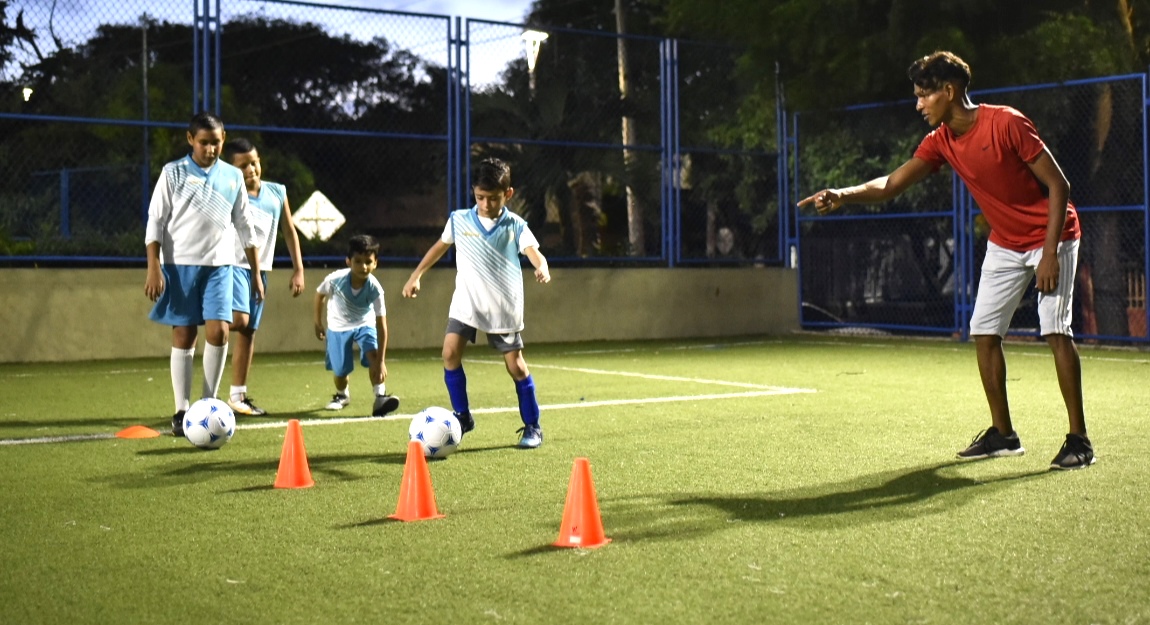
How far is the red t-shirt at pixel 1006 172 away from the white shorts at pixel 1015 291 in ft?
0.19

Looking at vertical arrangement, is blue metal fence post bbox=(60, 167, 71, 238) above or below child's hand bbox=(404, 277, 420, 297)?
above

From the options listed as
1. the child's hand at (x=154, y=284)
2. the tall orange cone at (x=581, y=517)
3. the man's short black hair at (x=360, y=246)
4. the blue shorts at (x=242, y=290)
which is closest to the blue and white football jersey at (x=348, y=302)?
the man's short black hair at (x=360, y=246)

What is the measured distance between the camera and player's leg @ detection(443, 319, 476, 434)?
7703 millimetres

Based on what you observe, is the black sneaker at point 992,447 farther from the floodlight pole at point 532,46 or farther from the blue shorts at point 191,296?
the floodlight pole at point 532,46

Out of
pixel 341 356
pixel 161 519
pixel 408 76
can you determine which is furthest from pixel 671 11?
pixel 161 519

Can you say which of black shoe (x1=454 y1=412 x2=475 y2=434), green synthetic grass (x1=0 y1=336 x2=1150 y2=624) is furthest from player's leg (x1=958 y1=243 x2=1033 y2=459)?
black shoe (x1=454 y1=412 x2=475 y2=434)

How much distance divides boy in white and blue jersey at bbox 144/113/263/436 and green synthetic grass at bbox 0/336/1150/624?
70cm

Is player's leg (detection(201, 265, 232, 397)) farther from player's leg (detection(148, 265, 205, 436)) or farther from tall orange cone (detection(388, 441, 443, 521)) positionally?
tall orange cone (detection(388, 441, 443, 521))

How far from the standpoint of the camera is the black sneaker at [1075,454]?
645 centimetres

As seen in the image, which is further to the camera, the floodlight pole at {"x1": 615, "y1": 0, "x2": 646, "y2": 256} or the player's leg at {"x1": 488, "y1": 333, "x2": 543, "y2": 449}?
the floodlight pole at {"x1": 615, "y1": 0, "x2": 646, "y2": 256}

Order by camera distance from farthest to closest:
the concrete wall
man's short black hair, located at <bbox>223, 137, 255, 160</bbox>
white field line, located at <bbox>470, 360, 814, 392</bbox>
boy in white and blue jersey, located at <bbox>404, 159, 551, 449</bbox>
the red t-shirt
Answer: the concrete wall < white field line, located at <bbox>470, 360, 814, 392</bbox> < man's short black hair, located at <bbox>223, 137, 255, 160</bbox> < boy in white and blue jersey, located at <bbox>404, 159, 551, 449</bbox> < the red t-shirt

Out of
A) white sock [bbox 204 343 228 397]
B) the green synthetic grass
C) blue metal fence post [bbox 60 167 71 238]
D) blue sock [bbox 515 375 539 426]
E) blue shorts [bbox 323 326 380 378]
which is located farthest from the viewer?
blue metal fence post [bbox 60 167 71 238]

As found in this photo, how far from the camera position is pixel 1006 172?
6652 millimetres

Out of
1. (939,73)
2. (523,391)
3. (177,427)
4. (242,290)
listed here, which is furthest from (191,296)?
(939,73)
